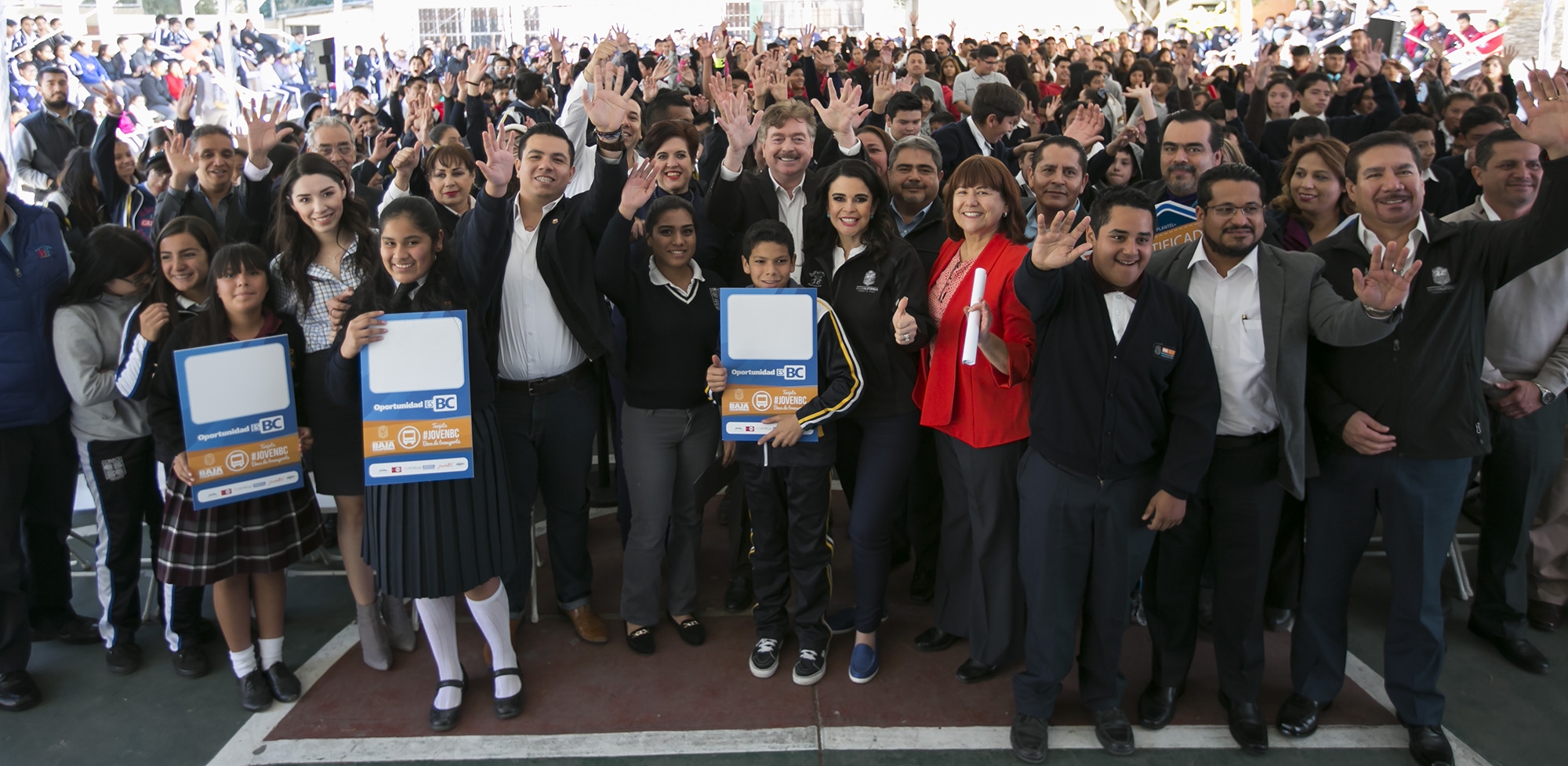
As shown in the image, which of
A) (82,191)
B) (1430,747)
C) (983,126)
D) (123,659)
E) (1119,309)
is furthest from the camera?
(983,126)

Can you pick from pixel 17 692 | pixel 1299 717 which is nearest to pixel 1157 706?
pixel 1299 717

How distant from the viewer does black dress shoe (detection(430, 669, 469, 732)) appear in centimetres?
329

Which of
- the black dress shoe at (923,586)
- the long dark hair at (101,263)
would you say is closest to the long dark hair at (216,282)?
the long dark hair at (101,263)

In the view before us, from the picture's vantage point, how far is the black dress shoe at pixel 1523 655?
359cm

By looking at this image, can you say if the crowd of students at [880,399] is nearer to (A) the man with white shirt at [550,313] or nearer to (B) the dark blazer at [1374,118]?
(A) the man with white shirt at [550,313]

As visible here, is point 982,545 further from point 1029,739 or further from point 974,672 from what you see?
point 1029,739

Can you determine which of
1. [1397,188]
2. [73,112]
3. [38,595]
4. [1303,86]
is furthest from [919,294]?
[73,112]

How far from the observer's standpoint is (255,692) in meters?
3.43

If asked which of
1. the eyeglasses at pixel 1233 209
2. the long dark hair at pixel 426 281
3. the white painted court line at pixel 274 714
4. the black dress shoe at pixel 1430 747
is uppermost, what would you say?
the eyeglasses at pixel 1233 209

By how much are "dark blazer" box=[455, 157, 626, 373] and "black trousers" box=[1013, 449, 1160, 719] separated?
167 cm

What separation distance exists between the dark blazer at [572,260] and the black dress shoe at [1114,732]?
2.17m

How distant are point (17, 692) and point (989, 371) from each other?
3672mm

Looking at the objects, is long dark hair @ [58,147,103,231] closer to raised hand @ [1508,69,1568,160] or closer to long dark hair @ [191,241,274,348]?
long dark hair @ [191,241,274,348]

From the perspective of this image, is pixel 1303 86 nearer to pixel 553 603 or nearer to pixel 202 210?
pixel 553 603
